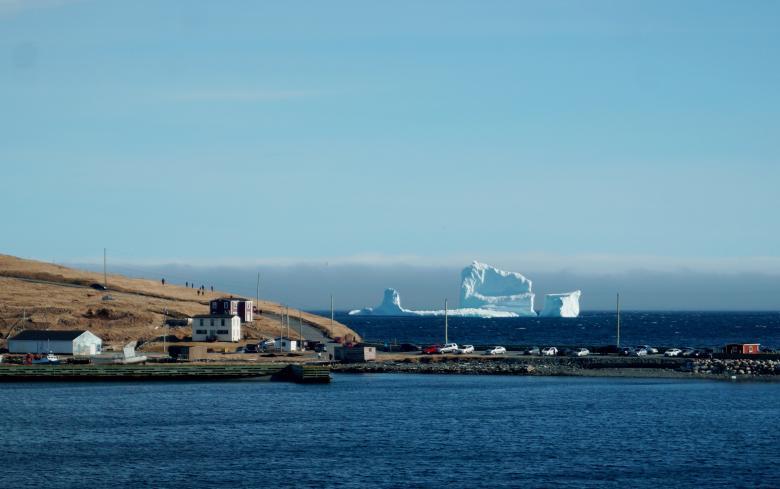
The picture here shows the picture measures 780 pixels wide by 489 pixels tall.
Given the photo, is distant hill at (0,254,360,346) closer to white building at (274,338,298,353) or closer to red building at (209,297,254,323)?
red building at (209,297,254,323)

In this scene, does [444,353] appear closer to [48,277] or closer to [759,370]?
[759,370]

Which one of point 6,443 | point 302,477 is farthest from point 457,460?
point 6,443

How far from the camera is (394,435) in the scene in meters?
70.5

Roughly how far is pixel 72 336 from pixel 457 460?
79088mm

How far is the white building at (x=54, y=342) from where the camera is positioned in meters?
127

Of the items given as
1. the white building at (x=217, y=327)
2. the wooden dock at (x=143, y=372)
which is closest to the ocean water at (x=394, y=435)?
the wooden dock at (x=143, y=372)

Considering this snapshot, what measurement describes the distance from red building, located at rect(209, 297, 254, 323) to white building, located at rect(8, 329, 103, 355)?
21567mm

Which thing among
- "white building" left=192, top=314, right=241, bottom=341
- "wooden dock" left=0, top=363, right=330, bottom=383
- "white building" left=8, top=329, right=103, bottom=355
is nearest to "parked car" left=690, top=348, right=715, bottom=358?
"wooden dock" left=0, top=363, right=330, bottom=383

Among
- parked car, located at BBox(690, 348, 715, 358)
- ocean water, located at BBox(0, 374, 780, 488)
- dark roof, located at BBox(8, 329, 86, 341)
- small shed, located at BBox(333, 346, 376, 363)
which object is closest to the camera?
ocean water, located at BBox(0, 374, 780, 488)

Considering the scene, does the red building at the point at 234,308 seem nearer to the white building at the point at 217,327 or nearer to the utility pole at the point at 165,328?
the white building at the point at 217,327

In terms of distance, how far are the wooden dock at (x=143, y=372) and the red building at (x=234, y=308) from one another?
34109mm

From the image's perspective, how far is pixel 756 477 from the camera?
56.3 meters

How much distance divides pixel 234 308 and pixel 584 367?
2278 inches

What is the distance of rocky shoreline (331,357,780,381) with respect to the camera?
112m
